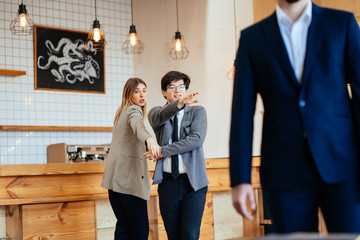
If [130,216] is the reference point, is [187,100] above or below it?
above

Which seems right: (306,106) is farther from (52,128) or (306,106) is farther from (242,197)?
(52,128)

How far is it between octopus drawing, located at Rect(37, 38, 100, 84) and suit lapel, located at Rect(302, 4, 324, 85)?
15.5 feet

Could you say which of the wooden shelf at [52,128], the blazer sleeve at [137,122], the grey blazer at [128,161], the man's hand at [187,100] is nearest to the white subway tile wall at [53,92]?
the wooden shelf at [52,128]

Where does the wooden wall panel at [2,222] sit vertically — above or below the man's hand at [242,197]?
below

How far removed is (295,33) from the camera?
4.77 ft

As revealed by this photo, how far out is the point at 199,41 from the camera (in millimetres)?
5547

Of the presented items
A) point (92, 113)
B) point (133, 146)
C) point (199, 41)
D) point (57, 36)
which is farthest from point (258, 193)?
point (57, 36)

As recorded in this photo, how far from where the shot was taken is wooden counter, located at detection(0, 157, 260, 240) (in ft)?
11.0

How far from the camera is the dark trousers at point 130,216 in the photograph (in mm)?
3111

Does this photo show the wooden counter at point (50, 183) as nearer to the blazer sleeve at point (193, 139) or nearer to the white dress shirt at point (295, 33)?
the blazer sleeve at point (193, 139)

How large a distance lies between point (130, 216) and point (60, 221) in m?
0.66

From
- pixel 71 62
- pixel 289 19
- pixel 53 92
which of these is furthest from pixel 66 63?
pixel 289 19

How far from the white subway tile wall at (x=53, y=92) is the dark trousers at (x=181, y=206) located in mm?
3090

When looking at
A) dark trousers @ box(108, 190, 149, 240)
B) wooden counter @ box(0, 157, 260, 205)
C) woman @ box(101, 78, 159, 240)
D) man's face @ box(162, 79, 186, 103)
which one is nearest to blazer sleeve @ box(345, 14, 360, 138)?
woman @ box(101, 78, 159, 240)
